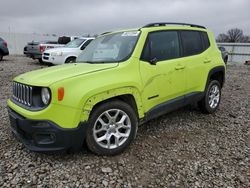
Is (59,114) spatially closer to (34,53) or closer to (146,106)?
(146,106)

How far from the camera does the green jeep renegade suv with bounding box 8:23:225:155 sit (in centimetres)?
282

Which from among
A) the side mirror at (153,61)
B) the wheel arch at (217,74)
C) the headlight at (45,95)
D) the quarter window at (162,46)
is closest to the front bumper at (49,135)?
the headlight at (45,95)

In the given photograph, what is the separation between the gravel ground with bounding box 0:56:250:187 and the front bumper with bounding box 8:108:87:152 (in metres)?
0.30

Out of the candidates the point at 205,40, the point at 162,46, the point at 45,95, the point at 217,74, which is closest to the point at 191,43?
the point at 205,40

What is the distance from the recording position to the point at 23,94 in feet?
10.3

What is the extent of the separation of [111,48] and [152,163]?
1910mm

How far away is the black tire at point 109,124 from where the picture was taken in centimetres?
303

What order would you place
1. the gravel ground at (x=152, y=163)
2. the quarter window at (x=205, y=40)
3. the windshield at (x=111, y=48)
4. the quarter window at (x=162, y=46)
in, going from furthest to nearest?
the quarter window at (x=205, y=40), the quarter window at (x=162, y=46), the windshield at (x=111, y=48), the gravel ground at (x=152, y=163)

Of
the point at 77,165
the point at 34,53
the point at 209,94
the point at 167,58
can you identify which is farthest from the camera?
the point at 34,53

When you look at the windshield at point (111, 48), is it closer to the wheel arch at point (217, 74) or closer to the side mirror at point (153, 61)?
the side mirror at point (153, 61)

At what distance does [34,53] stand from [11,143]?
12.7 m

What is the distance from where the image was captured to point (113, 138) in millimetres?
3324

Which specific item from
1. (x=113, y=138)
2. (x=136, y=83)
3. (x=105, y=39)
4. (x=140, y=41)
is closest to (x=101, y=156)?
(x=113, y=138)

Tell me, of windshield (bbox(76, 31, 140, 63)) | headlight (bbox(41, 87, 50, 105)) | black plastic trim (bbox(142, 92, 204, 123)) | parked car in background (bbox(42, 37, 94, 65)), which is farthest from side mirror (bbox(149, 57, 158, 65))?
parked car in background (bbox(42, 37, 94, 65))
